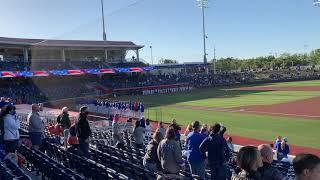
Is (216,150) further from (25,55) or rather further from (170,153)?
(25,55)

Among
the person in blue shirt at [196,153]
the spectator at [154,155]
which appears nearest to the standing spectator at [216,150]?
the person in blue shirt at [196,153]

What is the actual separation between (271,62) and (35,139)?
16645cm

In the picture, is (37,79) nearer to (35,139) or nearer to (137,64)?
(137,64)

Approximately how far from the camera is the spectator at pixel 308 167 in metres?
3.58

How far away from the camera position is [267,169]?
452cm

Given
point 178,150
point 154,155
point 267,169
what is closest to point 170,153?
point 178,150

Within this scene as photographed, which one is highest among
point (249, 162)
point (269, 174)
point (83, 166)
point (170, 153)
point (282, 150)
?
point (249, 162)

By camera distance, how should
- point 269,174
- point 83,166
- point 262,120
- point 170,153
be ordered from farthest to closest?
point 262,120, point 83,166, point 170,153, point 269,174

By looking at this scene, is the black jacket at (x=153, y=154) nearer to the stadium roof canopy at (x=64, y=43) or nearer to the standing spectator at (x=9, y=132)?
the standing spectator at (x=9, y=132)

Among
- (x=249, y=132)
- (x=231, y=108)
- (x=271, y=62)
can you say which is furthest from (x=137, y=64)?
(x=271, y=62)

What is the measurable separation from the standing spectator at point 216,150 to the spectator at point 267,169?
4.43 metres

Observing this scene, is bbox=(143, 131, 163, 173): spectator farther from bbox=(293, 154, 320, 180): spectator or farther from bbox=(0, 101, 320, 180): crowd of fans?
bbox=(293, 154, 320, 180): spectator

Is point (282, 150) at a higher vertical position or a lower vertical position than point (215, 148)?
lower

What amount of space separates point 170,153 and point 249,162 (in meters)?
4.30
